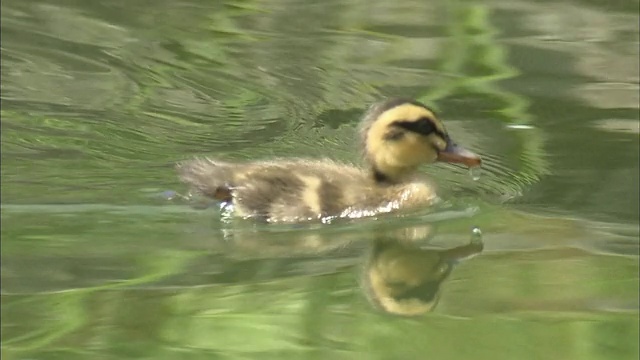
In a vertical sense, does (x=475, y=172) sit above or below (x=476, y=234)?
above

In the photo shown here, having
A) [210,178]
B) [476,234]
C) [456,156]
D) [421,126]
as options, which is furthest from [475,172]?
[210,178]

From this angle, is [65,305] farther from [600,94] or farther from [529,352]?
[600,94]

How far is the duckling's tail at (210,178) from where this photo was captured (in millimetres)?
3627

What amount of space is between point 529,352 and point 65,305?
993 millimetres

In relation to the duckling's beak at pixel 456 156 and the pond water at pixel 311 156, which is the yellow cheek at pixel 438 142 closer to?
the duckling's beak at pixel 456 156

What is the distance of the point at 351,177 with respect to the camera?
3.67 meters

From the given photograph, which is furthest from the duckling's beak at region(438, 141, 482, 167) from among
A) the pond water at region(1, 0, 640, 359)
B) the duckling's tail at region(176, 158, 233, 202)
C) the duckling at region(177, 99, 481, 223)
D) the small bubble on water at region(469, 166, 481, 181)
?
the duckling's tail at region(176, 158, 233, 202)

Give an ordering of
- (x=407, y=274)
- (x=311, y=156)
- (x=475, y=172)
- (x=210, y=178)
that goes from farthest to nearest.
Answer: (x=311, y=156) → (x=475, y=172) → (x=210, y=178) → (x=407, y=274)

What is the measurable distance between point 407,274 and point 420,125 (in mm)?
512

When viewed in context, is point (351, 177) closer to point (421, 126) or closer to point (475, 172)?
point (421, 126)

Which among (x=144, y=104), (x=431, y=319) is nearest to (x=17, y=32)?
(x=144, y=104)

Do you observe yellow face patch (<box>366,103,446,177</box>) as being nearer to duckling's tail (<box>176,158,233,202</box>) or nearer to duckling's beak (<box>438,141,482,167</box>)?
duckling's beak (<box>438,141,482,167</box>)

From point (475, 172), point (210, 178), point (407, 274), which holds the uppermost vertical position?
point (210, 178)

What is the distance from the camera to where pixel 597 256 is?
3330 mm
